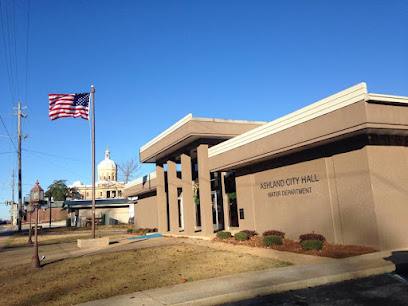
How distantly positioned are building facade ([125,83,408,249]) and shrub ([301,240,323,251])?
3.36 feet

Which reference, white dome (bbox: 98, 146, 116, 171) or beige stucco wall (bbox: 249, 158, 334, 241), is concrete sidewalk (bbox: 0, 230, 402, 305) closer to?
beige stucco wall (bbox: 249, 158, 334, 241)

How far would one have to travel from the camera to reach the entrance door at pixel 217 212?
24.8 metres

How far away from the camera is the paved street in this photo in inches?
274

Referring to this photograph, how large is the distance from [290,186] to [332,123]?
4.45 m

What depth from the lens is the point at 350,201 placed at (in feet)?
43.8

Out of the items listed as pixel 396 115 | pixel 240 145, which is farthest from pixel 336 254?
pixel 240 145

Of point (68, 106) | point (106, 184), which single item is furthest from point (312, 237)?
point (106, 184)

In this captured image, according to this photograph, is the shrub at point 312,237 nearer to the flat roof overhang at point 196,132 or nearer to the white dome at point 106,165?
the flat roof overhang at point 196,132

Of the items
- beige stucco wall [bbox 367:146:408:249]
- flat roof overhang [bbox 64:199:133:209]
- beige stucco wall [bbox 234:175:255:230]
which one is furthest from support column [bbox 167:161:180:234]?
flat roof overhang [bbox 64:199:133:209]

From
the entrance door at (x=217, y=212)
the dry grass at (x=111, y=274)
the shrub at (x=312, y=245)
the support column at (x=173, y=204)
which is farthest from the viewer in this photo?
the support column at (x=173, y=204)

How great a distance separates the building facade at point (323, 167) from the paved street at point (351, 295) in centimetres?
443

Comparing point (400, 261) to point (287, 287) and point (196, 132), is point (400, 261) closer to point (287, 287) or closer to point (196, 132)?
point (287, 287)

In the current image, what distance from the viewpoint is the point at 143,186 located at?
35094mm

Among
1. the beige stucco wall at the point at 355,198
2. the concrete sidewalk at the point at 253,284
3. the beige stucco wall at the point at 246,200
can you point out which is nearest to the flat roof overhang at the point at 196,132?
the beige stucco wall at the point at 246,200
